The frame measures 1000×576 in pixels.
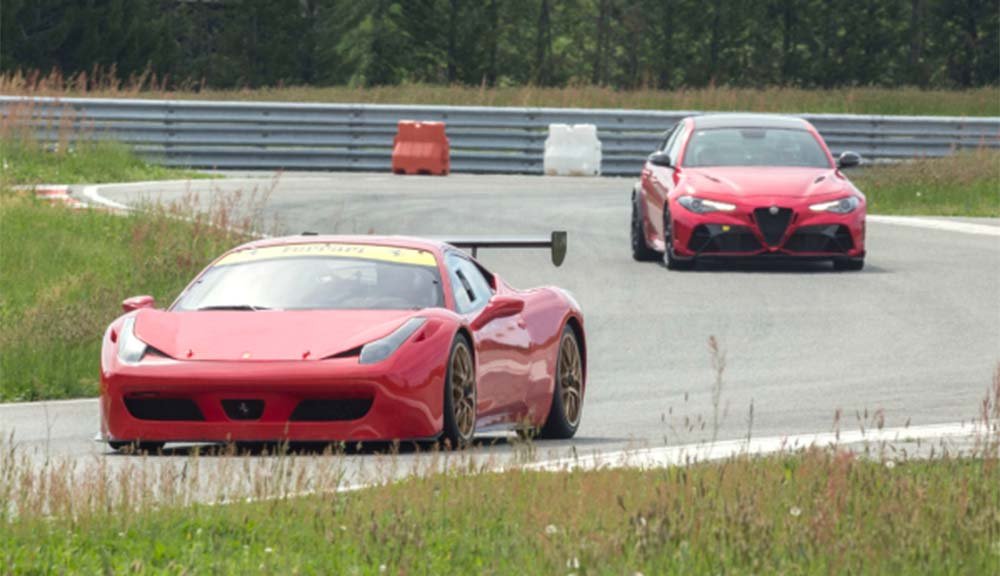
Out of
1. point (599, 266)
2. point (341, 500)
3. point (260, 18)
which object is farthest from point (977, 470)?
point (260, 18)

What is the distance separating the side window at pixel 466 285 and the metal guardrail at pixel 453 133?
25567 millimetres

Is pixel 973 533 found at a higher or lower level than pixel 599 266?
higher

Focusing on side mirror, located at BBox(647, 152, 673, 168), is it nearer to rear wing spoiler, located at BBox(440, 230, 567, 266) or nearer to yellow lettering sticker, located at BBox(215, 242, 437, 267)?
rear wing spoiler, located at BBox(440, 230, 567, 266)

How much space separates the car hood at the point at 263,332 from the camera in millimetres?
10570

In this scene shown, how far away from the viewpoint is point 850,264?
852 inches

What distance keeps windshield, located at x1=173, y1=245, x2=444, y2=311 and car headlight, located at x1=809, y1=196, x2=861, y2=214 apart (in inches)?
388

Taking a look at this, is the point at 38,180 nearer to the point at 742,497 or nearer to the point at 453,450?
the point at 453,450

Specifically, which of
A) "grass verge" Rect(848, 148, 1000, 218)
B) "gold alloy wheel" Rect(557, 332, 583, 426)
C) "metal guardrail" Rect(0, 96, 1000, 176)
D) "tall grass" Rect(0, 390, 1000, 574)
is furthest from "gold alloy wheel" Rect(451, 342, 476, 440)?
"metal guardrail" Rect(0, 96, 1000, 176)

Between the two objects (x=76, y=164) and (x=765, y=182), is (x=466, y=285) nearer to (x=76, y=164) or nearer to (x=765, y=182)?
(x=765, y=182)

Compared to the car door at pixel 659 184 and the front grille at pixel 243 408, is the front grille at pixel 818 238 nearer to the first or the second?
the car door at pixel 659 184

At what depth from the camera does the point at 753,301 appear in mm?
19438

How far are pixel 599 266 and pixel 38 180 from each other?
1010 centimetres

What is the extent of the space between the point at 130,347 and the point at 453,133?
28.1 m

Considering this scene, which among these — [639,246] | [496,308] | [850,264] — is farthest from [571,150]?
[496,308]
